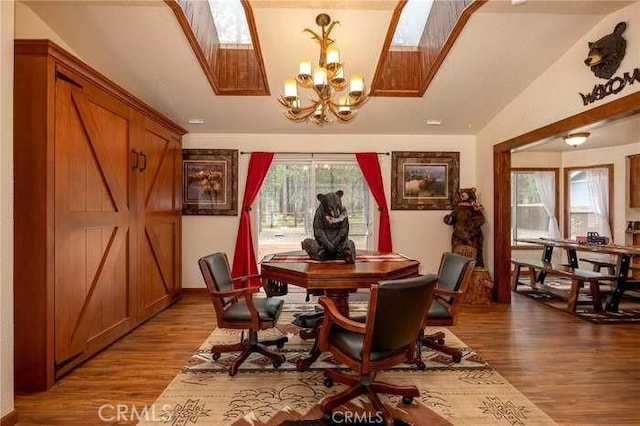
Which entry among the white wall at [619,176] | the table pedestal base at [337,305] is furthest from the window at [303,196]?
the white wall at [619,176]

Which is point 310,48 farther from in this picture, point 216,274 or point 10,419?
point 10,419

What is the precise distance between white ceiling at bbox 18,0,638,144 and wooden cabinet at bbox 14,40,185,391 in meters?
0.42

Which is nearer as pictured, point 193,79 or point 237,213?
point 193,79

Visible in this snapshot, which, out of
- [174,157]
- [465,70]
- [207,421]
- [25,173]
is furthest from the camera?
[174,157]

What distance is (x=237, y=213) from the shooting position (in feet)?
17.5

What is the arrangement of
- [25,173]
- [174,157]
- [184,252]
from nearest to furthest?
1. [25,173]
2. [174,157]
3. [184,252]

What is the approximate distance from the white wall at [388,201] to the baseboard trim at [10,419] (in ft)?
10.6

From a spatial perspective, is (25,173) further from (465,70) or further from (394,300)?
(465,70)

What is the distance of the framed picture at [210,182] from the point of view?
17.4 ft

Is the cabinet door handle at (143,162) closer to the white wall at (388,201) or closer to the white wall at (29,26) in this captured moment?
the white wall at (29,26)

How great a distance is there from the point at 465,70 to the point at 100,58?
3.92 meters

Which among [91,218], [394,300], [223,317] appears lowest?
[223,317]

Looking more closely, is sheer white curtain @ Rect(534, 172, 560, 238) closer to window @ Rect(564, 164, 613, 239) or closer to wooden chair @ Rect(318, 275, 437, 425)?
window @ Rect(564, 164, 613, 239)

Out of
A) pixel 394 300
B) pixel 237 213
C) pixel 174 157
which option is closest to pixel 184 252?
pixel 237 213
